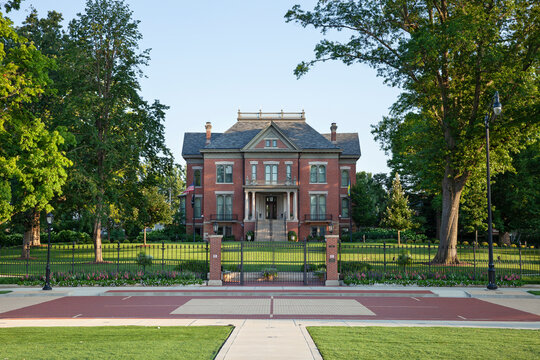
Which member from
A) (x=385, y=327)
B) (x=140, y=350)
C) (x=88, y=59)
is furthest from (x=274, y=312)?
(x=88, y=59)

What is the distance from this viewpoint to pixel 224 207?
176 feet

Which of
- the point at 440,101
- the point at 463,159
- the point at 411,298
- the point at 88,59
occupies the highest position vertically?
the point at 88,59

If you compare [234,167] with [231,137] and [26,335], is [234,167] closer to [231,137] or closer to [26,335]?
[231,137]

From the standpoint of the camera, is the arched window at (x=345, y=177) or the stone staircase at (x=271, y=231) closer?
the stone staircase at (x=271, y=231)

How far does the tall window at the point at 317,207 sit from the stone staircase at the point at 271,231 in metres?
4.53

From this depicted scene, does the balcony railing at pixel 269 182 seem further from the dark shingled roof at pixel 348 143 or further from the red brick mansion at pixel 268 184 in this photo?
the dark shingled roof at pixel 348 143

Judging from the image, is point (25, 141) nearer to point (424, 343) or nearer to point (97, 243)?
point (97, 243)

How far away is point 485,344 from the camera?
9.76 m

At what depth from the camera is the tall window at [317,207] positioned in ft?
176

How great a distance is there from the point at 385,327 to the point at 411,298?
7285 millimetres

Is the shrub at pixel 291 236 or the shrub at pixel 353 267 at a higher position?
the shrub at pixel 291 236

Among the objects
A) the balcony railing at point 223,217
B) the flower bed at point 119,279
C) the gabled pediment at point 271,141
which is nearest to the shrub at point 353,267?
the flower bed at point 119,279

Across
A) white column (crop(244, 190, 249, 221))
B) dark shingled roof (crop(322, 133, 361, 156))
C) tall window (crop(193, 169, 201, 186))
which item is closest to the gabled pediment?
white column (crop(244, 190, 249, 221))

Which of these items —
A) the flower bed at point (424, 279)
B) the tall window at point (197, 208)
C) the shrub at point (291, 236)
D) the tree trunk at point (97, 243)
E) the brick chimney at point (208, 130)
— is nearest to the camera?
the flower bed at point (424, 279)
